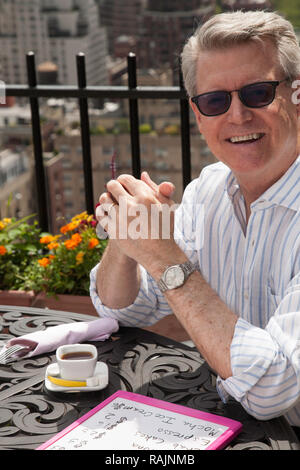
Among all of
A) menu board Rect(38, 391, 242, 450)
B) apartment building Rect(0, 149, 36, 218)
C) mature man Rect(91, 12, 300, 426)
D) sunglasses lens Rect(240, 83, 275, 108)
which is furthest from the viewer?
apartment building Rect(0, 149, 36, 218)

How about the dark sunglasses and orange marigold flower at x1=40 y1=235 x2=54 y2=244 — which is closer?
the dark sunglasses

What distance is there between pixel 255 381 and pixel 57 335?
0.55 metres

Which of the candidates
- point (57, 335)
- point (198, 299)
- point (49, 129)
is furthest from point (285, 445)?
point (49, 129)

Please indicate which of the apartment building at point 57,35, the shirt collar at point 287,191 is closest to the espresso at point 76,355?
the shirt collar at point 287,191

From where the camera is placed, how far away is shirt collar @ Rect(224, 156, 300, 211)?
1.53 m

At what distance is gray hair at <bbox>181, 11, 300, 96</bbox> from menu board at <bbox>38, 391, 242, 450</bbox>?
0.81 meters

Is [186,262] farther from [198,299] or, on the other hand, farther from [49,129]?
[49,129]

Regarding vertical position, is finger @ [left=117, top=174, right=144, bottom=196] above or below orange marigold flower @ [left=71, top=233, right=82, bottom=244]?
above

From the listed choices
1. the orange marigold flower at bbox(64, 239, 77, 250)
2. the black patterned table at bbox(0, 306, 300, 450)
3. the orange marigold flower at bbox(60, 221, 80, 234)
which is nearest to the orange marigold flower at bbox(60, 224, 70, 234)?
the orange marigold flower at bbox(60, 221, 80, 234)

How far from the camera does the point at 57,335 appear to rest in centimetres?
161

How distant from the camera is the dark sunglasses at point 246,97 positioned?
1.51m

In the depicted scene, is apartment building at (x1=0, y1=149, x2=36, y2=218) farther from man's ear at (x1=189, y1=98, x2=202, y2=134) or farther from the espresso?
the espresso

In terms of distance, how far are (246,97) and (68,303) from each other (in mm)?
1497

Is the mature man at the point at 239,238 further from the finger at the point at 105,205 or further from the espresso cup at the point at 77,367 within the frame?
the espresso cup at the point at 77,367
